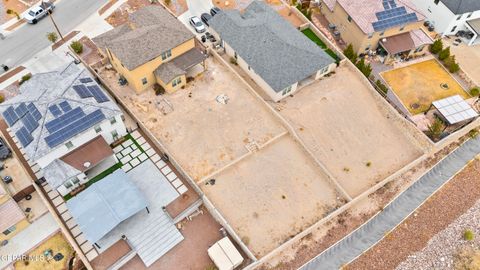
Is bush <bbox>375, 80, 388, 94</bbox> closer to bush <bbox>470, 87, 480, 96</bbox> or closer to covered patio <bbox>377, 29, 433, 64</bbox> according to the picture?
covered patio <bbox>377, 29, 433, 64</bbox>

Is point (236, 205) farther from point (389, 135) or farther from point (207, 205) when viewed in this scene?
point (389, 135)

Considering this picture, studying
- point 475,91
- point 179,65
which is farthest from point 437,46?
point 179,65

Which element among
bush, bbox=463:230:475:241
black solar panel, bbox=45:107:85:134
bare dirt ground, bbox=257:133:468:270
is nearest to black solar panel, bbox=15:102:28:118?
black solar panel, bbox=45:107:85:134

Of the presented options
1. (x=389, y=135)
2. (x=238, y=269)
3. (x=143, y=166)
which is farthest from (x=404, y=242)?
(x=143, y=166)

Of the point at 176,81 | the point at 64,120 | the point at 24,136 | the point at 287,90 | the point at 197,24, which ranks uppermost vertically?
the point at 197,24

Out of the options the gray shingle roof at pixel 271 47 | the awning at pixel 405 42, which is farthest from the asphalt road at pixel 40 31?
the awning at pixel 405 42

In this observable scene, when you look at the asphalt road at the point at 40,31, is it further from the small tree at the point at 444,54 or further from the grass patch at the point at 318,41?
the small tree at the point at 444,54

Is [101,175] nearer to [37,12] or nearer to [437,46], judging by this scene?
[37,12]
